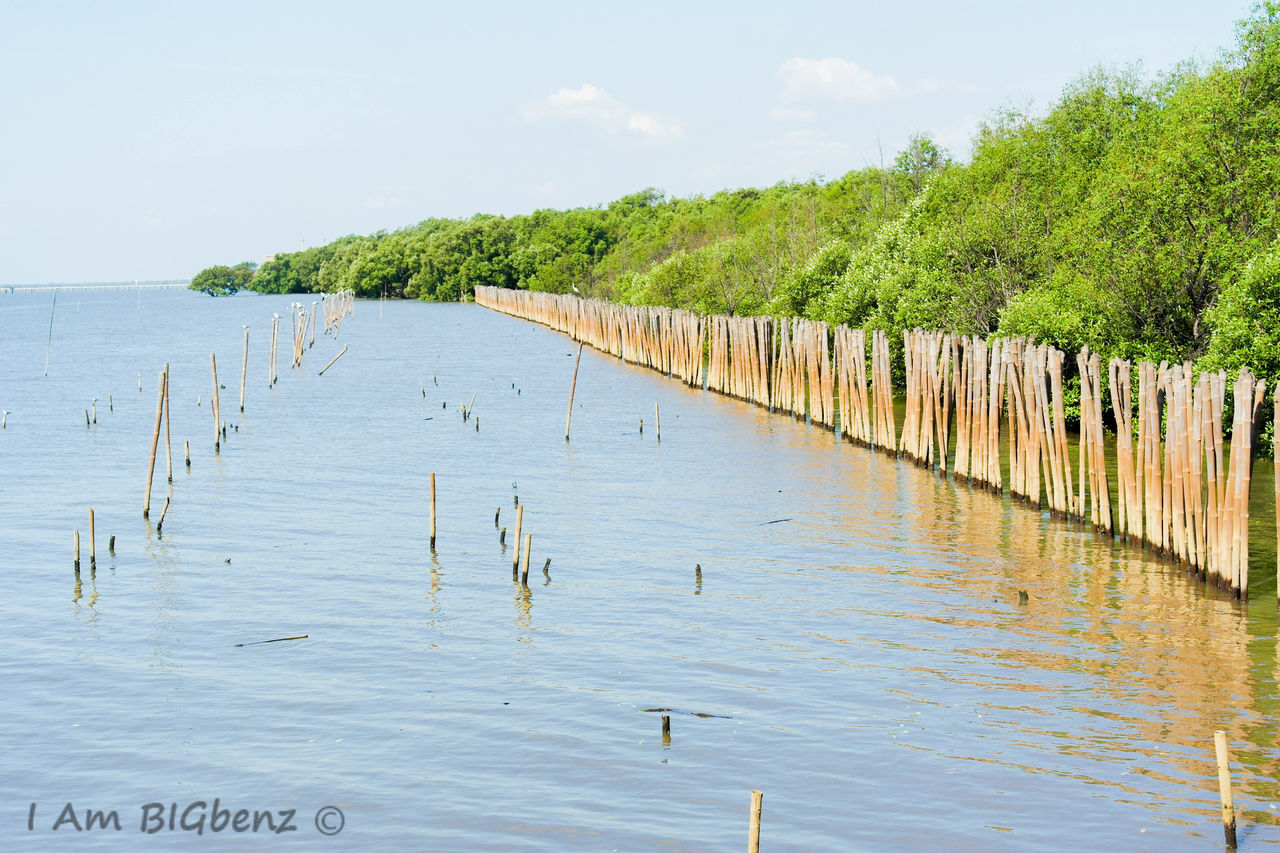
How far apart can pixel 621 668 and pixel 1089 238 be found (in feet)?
59.9

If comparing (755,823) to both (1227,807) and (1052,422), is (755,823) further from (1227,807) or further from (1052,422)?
(1052,422)

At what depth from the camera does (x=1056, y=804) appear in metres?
9.52

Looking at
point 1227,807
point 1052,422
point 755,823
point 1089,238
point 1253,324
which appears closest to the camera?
point 755,823

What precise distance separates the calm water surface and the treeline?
18.8 feet

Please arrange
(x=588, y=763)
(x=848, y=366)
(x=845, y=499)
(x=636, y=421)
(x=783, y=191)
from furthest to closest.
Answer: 1. (x=783, y=191)
2. (x=636, y=421)
3. (x=848, y=366)
4. (x=845, y=499)
5. (x=588, y=763)

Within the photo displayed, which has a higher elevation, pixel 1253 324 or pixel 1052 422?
pixel 1253 324

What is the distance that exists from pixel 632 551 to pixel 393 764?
27.1ft

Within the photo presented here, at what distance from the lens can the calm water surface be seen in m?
9.59

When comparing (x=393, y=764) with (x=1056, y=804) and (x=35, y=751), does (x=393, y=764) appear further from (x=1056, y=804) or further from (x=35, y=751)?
(x=1056, y=804)

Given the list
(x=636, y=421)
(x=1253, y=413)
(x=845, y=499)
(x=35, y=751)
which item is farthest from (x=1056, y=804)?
(x=636, y=421)

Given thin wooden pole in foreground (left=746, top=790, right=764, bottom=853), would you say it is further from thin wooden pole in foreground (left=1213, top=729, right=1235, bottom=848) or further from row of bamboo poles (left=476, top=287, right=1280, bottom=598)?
row of bamboo poles (left=476, top=287, right=1280, bottom=598)

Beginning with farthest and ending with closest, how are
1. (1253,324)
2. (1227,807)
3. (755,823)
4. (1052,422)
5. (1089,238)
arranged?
1. (1089,238)
2. (1052,422)
3. (1253,324)
4. (1227,807)
5. (755,823)

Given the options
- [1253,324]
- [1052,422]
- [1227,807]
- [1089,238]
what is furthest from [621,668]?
[1089,238]

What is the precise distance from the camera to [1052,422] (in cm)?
2138
